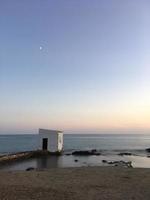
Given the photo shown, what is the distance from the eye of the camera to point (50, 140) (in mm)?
54812

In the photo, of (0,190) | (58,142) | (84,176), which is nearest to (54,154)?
(58,142)

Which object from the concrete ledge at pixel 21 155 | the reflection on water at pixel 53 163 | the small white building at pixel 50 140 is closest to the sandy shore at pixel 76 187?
the reflection on water at pixel 53 163

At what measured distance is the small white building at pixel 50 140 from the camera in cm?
5397

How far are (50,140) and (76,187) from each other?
128 feet

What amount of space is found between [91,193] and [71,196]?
1.03 meters

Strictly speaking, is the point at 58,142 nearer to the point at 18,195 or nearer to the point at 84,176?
the point at 84,176

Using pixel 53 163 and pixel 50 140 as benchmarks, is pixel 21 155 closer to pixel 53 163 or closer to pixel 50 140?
pixel 50 140

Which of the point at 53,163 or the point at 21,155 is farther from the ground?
the point at 21,155

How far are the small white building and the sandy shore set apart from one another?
111ft

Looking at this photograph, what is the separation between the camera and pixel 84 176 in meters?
19.8

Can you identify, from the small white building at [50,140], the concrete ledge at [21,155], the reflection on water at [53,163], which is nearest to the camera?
the reflection on water at [53,163]

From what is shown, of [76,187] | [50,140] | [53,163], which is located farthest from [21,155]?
[76,187]

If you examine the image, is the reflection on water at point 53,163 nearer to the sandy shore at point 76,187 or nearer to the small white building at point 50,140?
the small white building at point 50,140

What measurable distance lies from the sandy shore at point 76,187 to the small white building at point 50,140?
33824mm
